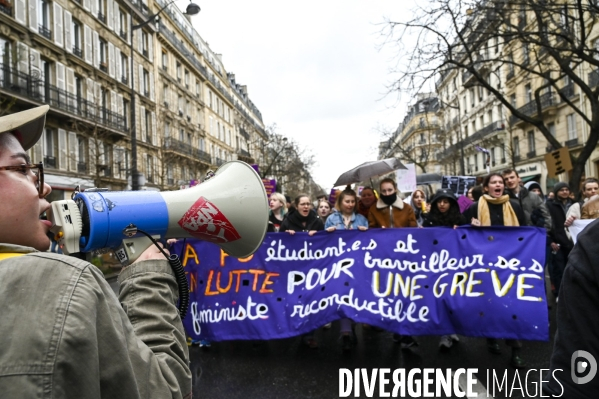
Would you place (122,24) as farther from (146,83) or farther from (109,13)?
(146,83)

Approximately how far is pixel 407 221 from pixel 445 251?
3.64ft

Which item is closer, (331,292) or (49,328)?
(49,328)

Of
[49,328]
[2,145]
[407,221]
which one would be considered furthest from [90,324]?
[407,221]

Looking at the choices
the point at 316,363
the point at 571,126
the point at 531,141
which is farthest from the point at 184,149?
the point at 316,363

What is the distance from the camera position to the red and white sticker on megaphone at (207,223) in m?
1.75

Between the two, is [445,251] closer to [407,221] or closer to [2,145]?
[407,221]

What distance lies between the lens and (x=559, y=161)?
9516 millimetres

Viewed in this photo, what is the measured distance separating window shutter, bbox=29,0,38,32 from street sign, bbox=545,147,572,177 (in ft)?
69.0

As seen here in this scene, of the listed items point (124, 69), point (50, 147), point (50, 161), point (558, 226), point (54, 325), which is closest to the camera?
point (54, 325)

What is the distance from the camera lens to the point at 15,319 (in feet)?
2.37

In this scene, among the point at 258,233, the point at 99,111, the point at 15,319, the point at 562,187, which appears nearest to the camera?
the point at 15,319

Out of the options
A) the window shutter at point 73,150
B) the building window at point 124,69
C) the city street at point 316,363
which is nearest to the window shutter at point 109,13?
the building window at point 124,69

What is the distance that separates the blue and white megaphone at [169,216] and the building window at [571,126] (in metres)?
29.0

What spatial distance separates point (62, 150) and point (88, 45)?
6772 mm
